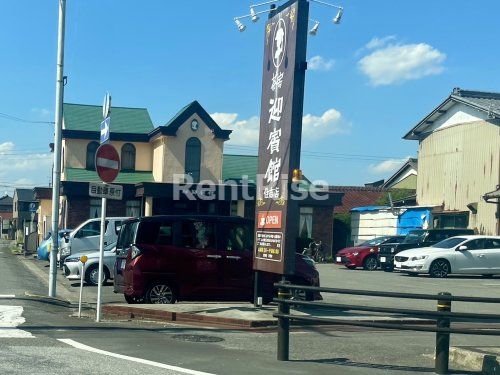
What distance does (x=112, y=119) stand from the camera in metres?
44.0

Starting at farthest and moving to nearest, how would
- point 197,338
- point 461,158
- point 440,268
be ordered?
point 461,158, point 440,268, point 197,338

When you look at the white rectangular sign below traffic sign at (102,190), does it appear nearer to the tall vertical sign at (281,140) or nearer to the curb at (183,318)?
the curb at (183,318)

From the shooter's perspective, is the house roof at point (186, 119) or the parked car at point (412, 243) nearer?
the parked car at point (412, 243)

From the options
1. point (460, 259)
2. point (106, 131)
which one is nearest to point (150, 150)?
point (460, 259)

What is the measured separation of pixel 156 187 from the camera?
36.2 m

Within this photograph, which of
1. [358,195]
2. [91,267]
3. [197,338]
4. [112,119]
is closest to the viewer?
[197,338]

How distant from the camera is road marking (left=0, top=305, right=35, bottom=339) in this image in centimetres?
1011

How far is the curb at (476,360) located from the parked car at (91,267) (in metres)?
12.4

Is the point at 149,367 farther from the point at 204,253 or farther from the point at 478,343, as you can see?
the point at 204,253

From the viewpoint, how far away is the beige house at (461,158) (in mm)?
35875

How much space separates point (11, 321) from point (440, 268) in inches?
728

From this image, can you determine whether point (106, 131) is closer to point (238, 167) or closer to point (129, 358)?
point (129, 358)

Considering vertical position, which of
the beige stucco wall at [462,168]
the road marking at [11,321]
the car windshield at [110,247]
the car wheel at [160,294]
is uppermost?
the beige stucco wall at [462,168]

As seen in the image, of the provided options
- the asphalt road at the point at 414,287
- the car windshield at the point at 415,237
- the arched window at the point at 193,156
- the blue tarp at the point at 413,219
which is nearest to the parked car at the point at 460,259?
the asphalt road at the point at 414,287
